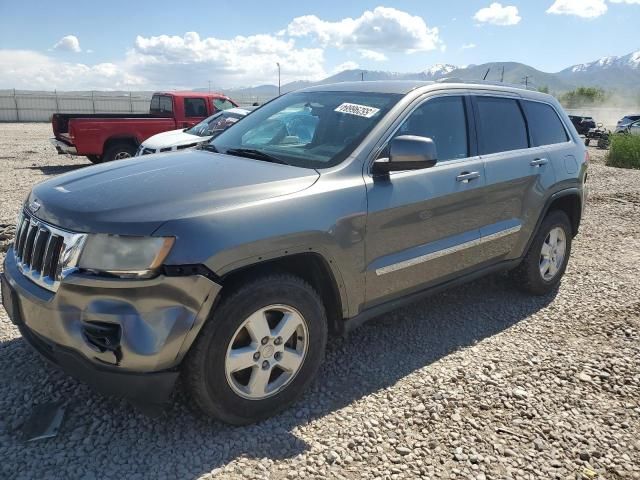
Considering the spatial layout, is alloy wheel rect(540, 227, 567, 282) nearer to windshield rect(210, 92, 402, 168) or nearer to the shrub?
windshield rect(210, 92, 402, 168)

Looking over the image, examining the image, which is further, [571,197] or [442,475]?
[571,197]

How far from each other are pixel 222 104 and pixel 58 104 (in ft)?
98.8

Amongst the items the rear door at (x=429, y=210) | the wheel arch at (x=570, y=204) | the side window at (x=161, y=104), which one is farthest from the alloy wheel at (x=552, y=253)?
the side window at (x=161, y=104)

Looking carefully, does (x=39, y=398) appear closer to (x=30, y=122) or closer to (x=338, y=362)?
(x=338, y=362)

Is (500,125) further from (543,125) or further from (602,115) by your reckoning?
(602,115)

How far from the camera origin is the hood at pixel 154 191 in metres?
2.35

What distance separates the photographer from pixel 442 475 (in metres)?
2.49

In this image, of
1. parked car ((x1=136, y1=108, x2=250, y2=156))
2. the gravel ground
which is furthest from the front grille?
parked car ((x1=136, y1=108, x2=250, y2=156))

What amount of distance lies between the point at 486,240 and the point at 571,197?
1450 millimetres

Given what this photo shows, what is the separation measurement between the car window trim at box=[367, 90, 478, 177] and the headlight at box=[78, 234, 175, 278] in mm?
1305

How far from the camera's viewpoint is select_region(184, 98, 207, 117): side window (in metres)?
12.9

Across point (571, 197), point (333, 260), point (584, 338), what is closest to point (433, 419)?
point (333, 260)

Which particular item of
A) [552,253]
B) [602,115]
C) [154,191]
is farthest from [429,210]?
[602,115]

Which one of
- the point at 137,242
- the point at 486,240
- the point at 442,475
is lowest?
the point at 442,475
